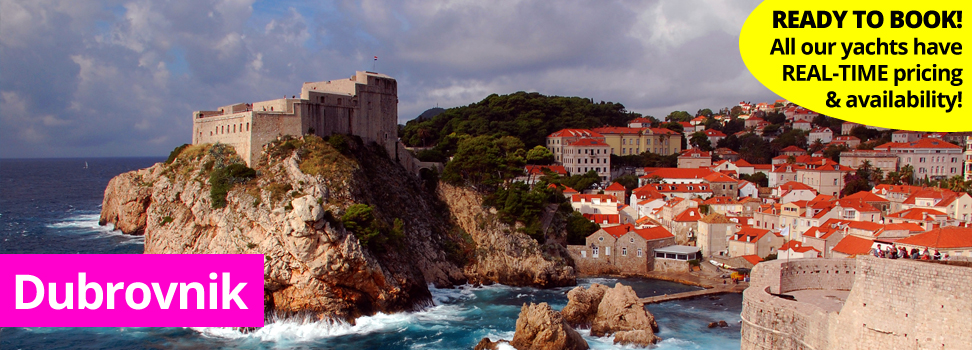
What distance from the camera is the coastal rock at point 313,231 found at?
30.4 metres

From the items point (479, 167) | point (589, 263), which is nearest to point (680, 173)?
point (589, 263)

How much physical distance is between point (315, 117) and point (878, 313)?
110 feet

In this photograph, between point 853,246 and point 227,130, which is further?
point 227,130

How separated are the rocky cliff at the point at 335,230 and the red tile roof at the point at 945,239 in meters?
18.3

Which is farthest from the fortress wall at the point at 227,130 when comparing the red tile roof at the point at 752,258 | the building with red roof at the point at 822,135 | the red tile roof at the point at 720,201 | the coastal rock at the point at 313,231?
the building with red roof at the point at 822,135

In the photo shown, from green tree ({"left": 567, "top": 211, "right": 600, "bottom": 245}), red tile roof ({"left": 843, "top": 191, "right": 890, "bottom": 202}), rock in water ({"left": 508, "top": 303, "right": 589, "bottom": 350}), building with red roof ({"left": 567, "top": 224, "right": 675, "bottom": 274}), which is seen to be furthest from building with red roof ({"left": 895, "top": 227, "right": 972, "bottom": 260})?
green tree ({"left": 567, "top": 211, "right": 600, "bottom": 245})

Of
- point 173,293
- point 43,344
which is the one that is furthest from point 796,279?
point 43,344

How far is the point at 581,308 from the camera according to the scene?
31406 mm

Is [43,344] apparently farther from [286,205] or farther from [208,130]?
[208,130]

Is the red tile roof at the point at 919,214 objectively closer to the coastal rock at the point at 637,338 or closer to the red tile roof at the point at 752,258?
the red tile roof at the point at 752,258

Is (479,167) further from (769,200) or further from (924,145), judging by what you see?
(924,145)

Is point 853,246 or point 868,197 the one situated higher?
point 868,197

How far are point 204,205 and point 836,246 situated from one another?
35048mm

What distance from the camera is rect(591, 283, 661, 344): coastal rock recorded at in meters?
30.1
